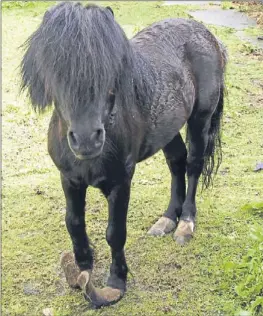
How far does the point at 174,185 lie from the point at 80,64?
197cm

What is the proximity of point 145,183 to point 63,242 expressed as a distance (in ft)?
3.69

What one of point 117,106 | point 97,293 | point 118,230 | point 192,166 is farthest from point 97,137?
point 192,166

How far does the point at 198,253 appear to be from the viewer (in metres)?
3.92

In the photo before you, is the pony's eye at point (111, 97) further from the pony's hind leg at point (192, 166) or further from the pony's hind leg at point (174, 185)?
the pony's hind leg at point (174, 185)

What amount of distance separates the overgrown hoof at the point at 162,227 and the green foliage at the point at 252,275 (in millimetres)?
638

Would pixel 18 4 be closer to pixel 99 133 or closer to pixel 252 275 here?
pixel 252 275

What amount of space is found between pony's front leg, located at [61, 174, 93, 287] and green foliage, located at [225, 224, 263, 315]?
91 centimetres

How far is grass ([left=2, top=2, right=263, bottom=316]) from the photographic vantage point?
11.3 feet

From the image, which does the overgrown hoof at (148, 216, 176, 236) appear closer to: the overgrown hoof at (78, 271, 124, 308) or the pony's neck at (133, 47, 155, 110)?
the overgrown hoof at (78, 271, 124, 308)

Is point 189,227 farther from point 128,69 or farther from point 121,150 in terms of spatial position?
point 128,69

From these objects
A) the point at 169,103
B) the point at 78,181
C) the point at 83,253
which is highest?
the point at 169,103

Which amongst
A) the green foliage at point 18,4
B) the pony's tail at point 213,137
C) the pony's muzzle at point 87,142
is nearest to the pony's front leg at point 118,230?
the pony's muzzle at point 87,142

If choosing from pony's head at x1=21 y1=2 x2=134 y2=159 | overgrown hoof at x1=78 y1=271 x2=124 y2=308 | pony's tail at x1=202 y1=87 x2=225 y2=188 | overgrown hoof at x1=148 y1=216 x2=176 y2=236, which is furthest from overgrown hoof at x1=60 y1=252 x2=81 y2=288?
pony's tail at x1=202 y1=87 x2=225 y2=188

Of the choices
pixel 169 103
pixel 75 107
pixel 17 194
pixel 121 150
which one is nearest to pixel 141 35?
pixel 169 103
